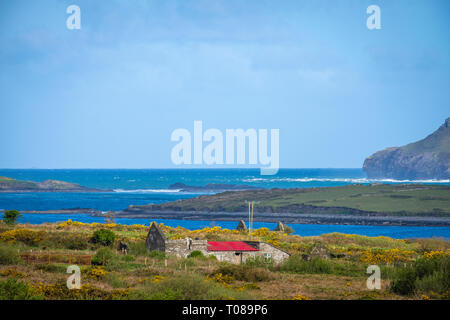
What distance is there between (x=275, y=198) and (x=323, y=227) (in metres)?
47.2

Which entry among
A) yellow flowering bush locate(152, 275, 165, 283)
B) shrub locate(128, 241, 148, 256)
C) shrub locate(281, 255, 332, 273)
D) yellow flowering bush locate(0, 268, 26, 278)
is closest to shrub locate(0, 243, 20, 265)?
yellow flowering bush locate(0, 268, 26, 278)

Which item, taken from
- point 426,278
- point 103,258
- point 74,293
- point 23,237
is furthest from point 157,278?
point 23,237

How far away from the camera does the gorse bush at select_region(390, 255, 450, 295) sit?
22.8m

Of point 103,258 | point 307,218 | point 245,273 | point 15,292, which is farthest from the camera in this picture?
point 307,218

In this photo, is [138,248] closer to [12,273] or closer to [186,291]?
[12,273]

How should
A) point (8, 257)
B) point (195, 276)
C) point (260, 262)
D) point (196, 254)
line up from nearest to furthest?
point (195, 276)
point (8, 257)
point (260, 262)
point (196, 254)

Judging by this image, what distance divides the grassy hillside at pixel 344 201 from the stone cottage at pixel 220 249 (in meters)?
98.5

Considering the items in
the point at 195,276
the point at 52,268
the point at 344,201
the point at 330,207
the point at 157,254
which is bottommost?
the point at 330,207

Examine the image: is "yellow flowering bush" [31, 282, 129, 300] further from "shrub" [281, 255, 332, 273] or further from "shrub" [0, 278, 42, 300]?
"shrub" [281, 255, 332, 273]

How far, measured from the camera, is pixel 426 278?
76.5 ft

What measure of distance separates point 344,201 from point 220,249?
11132 centimetres

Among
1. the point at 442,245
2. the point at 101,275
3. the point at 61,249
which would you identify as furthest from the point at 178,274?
the point at 442,245

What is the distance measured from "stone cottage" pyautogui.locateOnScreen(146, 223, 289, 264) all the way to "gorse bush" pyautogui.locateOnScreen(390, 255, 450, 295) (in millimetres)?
12156
